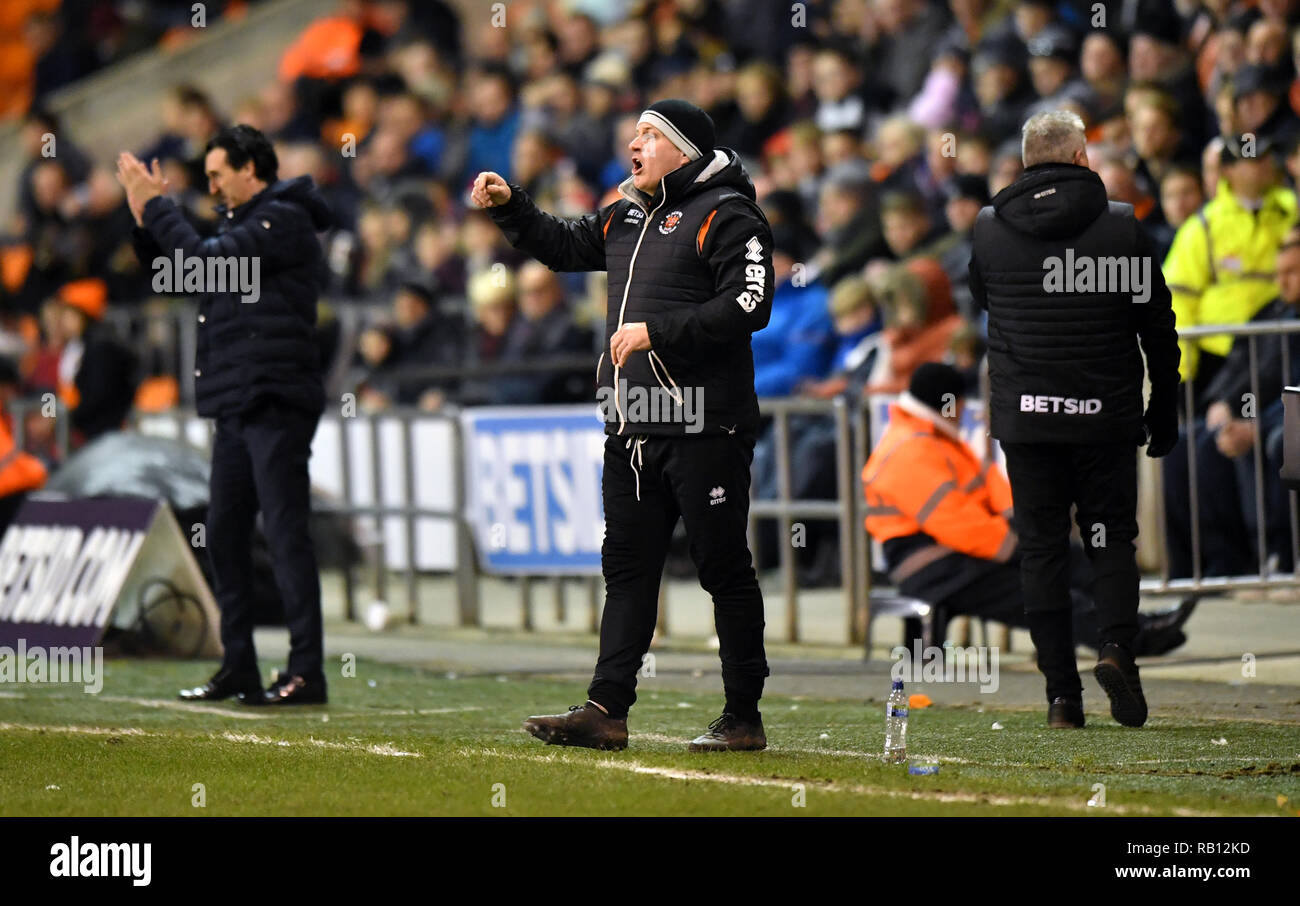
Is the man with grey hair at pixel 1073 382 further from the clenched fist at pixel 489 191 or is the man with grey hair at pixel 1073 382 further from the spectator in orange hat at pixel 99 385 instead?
the spectator in orange hat at pixel 99 385

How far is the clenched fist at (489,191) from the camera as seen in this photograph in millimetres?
7516

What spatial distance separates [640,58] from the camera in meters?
18.4

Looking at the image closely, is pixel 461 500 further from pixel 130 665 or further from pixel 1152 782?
pixel 1152 782

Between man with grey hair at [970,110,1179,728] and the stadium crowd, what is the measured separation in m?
2.49

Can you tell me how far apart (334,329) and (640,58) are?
3.36 m

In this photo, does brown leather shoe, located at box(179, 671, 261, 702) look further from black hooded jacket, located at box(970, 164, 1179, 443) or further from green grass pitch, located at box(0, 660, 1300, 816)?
black hooded jacket, located at box(970, 164, 1179, 443)

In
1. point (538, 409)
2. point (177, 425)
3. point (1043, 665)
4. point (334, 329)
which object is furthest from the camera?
point (334, 329)

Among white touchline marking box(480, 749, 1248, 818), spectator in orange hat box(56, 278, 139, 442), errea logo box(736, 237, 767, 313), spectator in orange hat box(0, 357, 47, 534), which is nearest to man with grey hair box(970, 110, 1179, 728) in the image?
errea logo box(736, 237, 767, 313)

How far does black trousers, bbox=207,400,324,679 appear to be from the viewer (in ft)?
30.6

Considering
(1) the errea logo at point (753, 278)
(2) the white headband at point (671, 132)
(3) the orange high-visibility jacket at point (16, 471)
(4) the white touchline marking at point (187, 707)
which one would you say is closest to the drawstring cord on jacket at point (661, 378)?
(1) the errea logo at point (753, 278)

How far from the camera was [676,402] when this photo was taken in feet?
24.3

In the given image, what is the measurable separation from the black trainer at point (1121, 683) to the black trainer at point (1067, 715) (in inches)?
5.3

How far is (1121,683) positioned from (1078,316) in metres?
1.33
